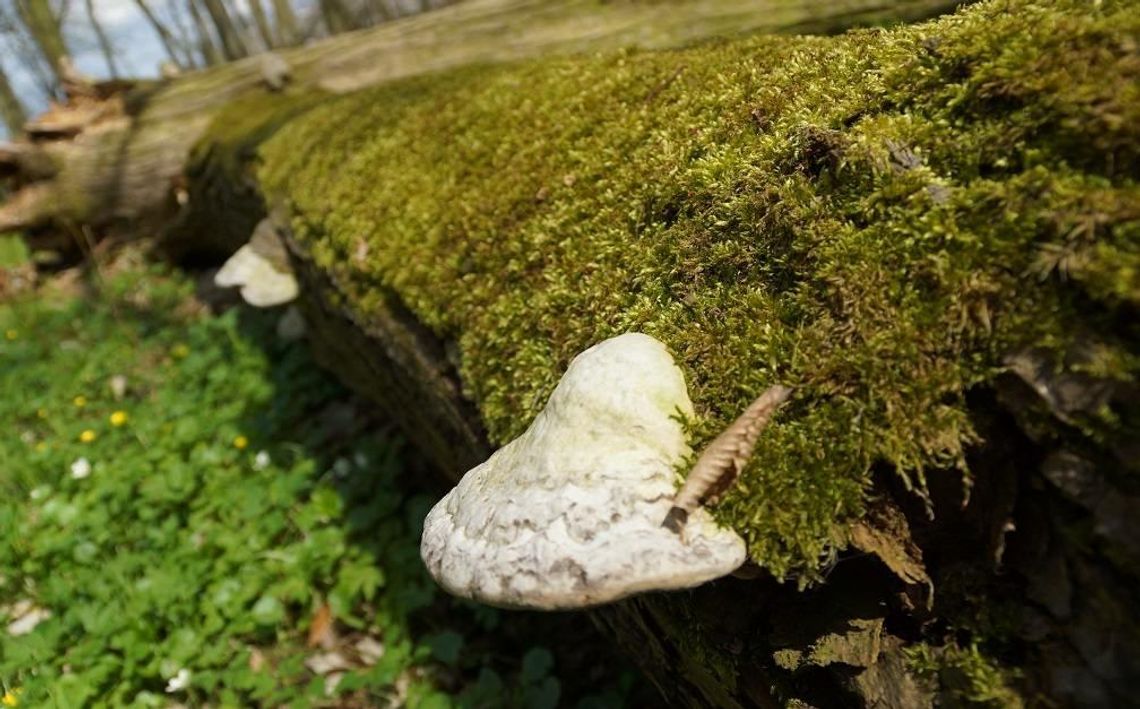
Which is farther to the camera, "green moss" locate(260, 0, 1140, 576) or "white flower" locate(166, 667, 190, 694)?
"white flower" locate(166, 667, 190, 694)

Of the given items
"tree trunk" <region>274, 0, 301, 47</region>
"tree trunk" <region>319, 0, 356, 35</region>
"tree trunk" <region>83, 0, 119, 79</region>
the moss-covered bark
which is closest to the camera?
the moss-covered bark

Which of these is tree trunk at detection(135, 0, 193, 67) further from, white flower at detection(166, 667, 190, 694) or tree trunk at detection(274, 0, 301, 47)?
white flower at detection(166, 667, 190, 694)

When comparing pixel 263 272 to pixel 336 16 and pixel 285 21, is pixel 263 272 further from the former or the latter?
pixel 285 21

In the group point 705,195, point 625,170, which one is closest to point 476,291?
point 625,170

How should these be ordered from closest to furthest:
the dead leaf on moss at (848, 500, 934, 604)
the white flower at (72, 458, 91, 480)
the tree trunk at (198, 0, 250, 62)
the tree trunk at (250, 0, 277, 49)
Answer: the dead leaf on moss at (848, 500, 934, 604), the white flower at (72, 458, 91, 480), the tree trunk at (198, 0, 250, 62), the tree trunk at (250, 0, 277, 49)

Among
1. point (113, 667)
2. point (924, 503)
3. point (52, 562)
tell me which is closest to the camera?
point (924, 503)

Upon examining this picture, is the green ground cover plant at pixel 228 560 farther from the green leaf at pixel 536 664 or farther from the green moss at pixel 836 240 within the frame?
the green moss at pixel 836 240

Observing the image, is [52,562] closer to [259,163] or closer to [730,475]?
[259,163]

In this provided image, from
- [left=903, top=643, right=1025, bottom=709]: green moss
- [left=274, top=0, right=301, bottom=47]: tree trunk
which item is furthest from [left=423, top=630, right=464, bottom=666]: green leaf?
[left=274, top=0, right=301, bottom=47]: tree trunk
